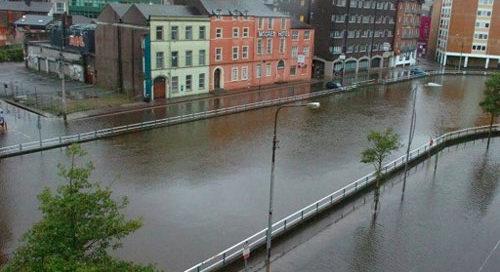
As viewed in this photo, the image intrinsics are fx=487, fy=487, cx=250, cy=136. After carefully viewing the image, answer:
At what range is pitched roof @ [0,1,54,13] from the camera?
85.4 m

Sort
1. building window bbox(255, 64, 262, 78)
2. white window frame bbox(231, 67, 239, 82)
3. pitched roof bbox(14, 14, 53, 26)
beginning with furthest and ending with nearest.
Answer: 1. pitched roof bbox(14, 14, 53, 26)
2. building window bbox(255, 64, 262, 78)
3. white window frame bbox(231, 67, 239, 82)

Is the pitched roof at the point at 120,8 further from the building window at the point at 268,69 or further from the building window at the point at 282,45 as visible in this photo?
the building window at the point at 282,45

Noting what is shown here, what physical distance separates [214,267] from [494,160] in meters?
24.5

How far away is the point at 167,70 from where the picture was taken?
47.2m

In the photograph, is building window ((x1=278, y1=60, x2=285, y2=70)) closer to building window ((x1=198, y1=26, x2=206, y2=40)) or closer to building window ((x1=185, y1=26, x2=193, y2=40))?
building window ((x1=198, y1=26, x2=206, y2=40))

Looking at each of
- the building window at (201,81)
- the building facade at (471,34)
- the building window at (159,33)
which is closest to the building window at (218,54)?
the building window at (201,81)

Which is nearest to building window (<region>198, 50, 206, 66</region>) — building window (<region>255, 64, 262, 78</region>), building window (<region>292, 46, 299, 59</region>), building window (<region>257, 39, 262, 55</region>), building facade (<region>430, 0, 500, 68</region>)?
building window (<region>257, 39, 262, 55</region>)

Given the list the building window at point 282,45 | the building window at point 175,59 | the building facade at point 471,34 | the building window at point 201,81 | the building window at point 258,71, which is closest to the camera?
the building window at point 175,59

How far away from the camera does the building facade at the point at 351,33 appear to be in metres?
68.2

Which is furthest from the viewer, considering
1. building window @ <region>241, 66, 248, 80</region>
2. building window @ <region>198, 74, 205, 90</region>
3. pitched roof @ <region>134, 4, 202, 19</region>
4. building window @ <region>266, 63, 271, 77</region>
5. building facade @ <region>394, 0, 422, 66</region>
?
building facade @ <region>394, 0, 422, 66</region>

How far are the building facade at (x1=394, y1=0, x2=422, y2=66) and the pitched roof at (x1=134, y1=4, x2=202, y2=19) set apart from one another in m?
43.1

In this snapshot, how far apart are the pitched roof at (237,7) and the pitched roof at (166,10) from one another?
1531 millimetres

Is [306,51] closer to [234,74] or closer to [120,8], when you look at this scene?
[234,74]

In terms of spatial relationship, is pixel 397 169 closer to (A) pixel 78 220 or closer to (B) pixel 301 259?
(B) pixel 301 259
